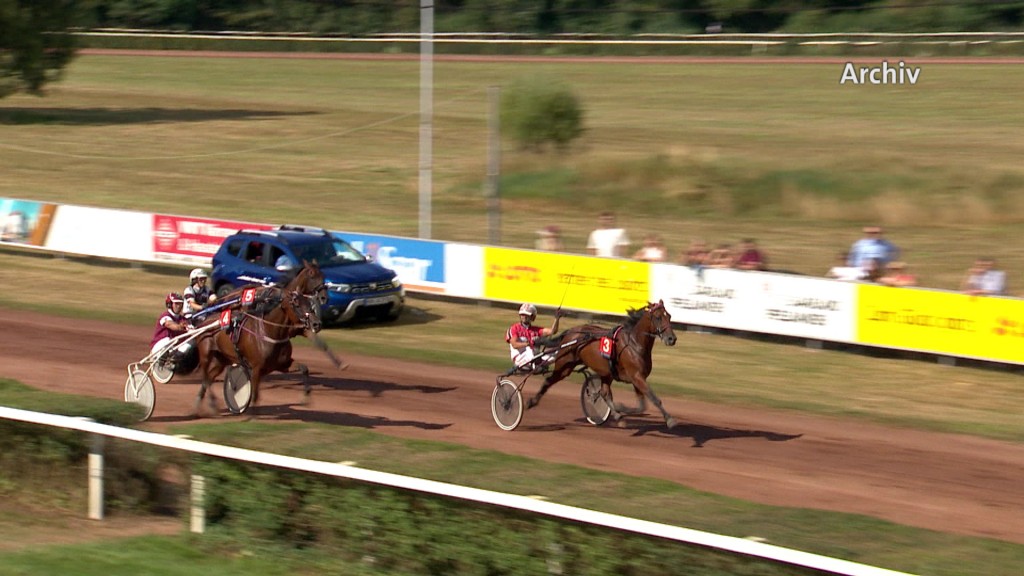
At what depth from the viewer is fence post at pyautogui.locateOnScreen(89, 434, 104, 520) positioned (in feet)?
34.2

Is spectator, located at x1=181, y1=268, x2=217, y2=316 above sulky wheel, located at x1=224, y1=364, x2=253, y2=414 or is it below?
above

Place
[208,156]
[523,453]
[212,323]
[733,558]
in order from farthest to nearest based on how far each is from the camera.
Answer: [208,156] < [212,323] < [523,453] < [733,558]

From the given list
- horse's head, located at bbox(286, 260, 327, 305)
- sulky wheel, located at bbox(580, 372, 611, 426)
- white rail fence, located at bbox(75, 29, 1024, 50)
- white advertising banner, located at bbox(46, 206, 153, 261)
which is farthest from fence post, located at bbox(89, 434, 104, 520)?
white rail fence, located at bbox(75, 29, 1024, 50)

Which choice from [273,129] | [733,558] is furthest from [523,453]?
[273,129]

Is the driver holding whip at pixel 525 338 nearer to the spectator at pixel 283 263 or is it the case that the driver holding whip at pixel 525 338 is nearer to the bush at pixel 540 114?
the spectator at pixel 283 263

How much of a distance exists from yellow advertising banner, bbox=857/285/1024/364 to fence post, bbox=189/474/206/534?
12.5m

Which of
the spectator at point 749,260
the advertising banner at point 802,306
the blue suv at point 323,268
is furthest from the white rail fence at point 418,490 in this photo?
the spectator at point 749,260

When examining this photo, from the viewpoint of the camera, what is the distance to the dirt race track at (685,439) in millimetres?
12516

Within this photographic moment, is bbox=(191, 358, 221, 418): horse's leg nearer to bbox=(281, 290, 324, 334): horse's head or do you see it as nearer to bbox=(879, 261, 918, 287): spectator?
bbox=(281, 290, 324, 334): horse's head

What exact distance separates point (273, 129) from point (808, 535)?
4303 cm

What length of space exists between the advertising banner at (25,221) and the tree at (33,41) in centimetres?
2067

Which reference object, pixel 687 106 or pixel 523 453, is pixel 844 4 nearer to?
pixel 687 106

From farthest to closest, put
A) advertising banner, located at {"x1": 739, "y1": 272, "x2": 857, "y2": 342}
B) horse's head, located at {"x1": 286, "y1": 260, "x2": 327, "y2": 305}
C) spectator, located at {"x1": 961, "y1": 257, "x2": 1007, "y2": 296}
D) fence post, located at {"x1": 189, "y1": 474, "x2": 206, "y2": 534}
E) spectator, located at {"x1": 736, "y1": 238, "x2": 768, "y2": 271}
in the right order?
spectator, located at {"x1": 736, "y1": 238, "x2": 768, "y2": 271} → advertising banner, located at {"x1": 739, "y1": 272, "x2": 857, "y2": 342} → spectator, located at {"x1": 961, "y1": 257, "x2": 1007, "y2": 296} → horse's head, located at {"x1": 286, "y1": 260, "x2": 327, "y2": 305} → fence post, located at {"x1": 189, "y1": 474, "x2": 206, "y2": 534}

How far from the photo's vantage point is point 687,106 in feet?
178
